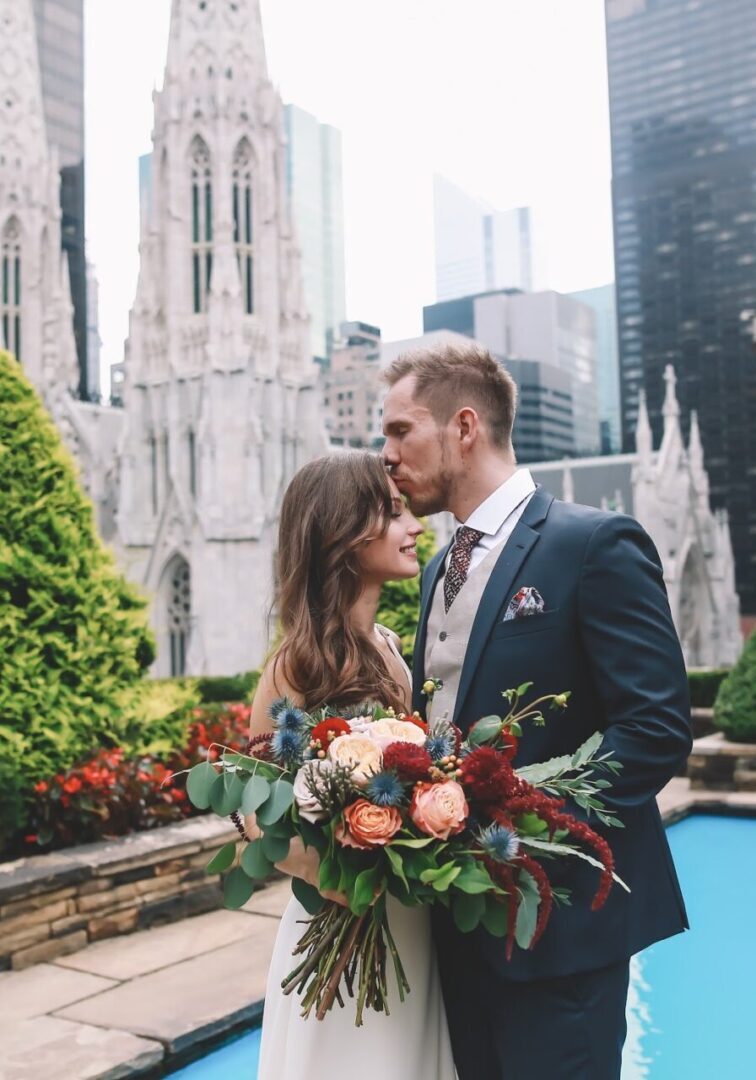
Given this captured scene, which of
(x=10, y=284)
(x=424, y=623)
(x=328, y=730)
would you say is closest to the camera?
(x=328, y=730)

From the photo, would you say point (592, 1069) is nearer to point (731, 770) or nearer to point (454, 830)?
Result: point (454, 830)

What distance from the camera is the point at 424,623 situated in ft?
10.7

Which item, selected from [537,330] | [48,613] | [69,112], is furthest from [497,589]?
[537,330]

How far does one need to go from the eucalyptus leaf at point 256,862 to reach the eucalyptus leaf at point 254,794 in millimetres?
134

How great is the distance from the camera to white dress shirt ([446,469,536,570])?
305 cm

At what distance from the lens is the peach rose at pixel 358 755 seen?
240cm

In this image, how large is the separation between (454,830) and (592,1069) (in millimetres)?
768

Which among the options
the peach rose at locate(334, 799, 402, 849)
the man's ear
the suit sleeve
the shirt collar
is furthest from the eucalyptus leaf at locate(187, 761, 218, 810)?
Answer: the man's ear

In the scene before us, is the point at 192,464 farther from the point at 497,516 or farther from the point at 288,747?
the point at 288,747

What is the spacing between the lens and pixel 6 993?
5812 millimetres

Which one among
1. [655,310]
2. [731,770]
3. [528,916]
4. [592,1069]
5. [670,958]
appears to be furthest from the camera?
[655,310]

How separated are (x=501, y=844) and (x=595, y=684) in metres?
0.62

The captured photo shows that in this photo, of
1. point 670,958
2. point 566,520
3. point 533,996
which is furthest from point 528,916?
point 670,958

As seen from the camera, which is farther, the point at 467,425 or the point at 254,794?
the point at 467,425
